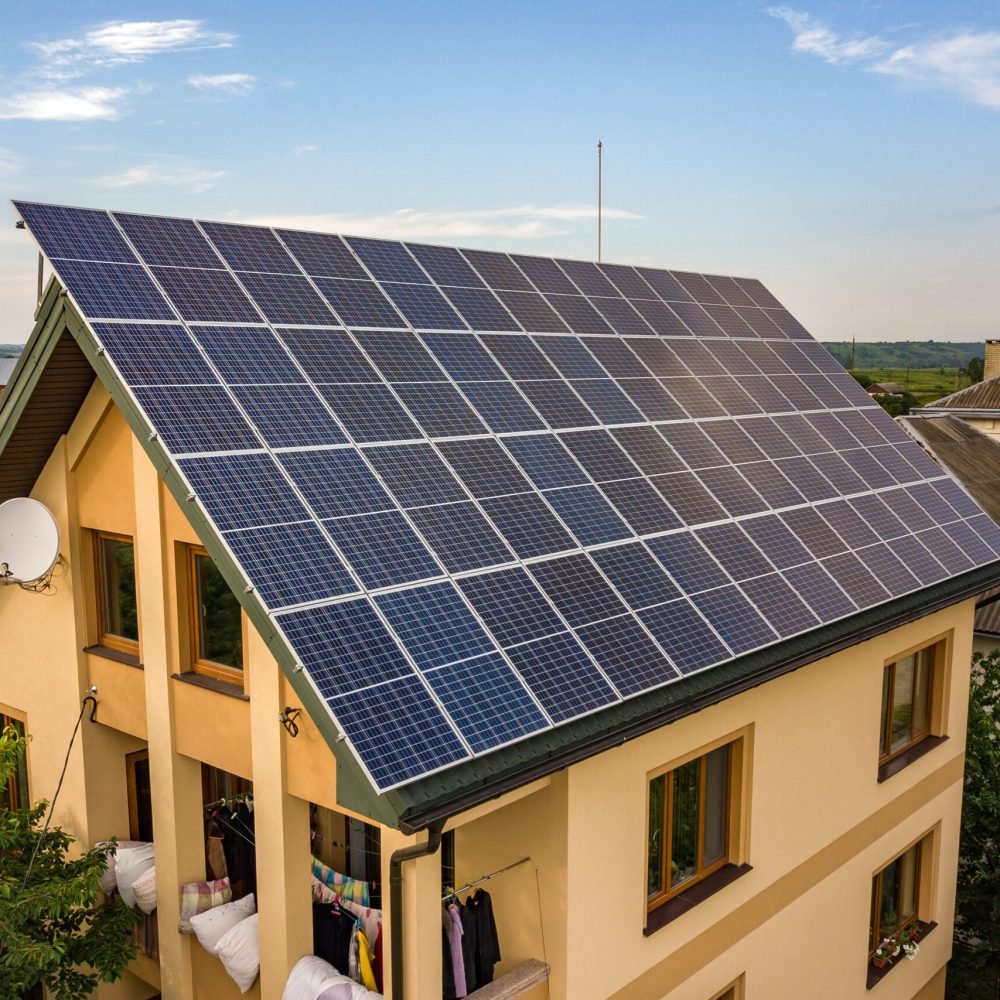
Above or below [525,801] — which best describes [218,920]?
below

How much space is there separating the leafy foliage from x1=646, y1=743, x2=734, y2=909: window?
30.5 ft

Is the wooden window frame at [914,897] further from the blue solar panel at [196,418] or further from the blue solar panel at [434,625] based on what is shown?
the blue solar panel at [196,418]

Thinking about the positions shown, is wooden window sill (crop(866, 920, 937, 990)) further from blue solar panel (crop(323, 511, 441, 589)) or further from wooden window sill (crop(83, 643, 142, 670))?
wooden window sill (crop(83, 643, 142, 670))

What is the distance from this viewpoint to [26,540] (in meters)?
12.1

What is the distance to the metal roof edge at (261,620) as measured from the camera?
724 centimetres

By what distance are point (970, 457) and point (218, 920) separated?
117 ft

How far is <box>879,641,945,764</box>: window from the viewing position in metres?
15.1

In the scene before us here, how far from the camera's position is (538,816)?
948cm

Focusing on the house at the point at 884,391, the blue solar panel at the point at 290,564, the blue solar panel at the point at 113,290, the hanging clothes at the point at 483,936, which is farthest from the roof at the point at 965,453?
the house at the point at 884,391

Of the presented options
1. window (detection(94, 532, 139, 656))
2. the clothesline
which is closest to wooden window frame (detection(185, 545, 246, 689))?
window (detection(94, 532, 139, 656))

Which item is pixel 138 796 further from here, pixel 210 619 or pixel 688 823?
pixel 688 823

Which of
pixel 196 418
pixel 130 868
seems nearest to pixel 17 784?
pixel 130 868

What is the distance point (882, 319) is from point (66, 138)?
275ft

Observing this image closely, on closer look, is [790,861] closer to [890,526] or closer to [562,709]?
[890,526]
